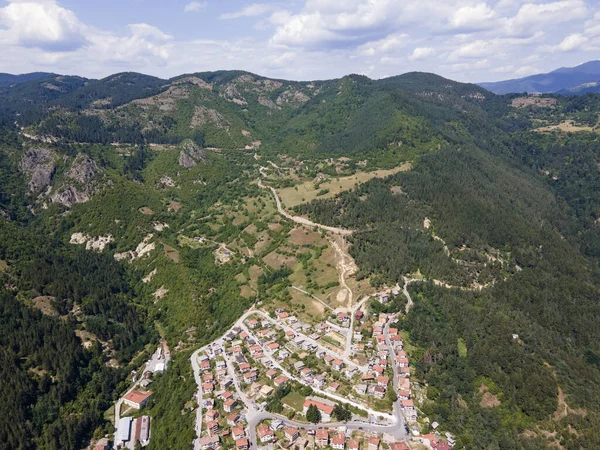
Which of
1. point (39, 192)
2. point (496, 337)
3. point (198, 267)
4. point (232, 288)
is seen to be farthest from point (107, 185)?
point (496, 337)

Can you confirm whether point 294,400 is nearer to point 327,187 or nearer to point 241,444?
point 241,444

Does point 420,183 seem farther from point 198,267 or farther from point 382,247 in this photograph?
point 198,267

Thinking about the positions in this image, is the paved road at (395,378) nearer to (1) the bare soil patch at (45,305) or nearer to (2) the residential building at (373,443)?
(2) the residential building at (373,443)

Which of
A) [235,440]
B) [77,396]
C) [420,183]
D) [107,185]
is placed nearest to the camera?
[235,440]

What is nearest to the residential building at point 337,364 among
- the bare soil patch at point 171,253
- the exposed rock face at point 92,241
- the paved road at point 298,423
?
the paved road at point 298,423

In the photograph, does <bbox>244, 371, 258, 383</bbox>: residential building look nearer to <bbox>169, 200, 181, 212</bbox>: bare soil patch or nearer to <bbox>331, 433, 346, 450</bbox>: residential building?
<bbox>331, 433, 346, 450</bbox>: residential building

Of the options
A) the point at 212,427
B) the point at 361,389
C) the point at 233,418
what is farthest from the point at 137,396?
the point at 361,389
